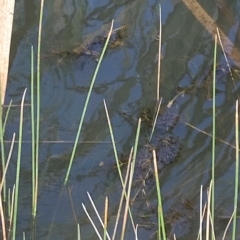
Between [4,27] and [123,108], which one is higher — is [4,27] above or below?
above

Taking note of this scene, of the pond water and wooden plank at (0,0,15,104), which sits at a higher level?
wooden plank at (0,0,15,104)

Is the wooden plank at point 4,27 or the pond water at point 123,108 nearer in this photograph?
the wooden plank at point 4,27

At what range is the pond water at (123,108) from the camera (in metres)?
2.56

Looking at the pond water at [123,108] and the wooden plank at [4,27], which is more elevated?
the wooden plank at [4,27]

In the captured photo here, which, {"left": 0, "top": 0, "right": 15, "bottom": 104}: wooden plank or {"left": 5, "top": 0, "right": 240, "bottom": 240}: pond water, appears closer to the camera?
{"left": 0, "top": 0, "right": 15, "bottom": 104}: wooden plank

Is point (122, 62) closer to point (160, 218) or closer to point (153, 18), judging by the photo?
point (153, 18)

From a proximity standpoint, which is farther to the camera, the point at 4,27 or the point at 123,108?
the point at 123,108

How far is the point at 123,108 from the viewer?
3.10 meters

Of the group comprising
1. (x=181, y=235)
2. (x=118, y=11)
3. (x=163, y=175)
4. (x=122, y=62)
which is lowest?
(x=181, y=235)

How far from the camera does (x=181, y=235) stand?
247cm

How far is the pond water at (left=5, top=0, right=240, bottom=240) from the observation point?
8.41 feet

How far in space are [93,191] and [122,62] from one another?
0.99 meters

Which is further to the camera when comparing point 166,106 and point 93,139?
point 166,106

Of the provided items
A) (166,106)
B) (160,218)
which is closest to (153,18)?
(166,106)
